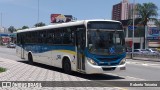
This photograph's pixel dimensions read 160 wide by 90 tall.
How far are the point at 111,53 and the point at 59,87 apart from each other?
5.30 metres

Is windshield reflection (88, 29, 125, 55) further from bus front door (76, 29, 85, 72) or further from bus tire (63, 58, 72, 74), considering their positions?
bus tire (63, 58, 72, 74)

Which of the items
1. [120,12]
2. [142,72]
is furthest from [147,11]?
[142,72]

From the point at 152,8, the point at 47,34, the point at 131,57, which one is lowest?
the point at 131,57

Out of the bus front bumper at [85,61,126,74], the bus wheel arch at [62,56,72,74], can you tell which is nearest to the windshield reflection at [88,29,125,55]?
the bus front bumper at [85,61,126,74]

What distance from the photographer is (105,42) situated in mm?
15719

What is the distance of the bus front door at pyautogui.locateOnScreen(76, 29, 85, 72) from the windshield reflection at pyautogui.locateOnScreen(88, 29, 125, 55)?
49cm

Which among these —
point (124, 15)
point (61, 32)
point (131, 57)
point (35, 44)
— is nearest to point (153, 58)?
point (131, 57)

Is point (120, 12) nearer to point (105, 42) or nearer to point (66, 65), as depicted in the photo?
point (66, 65)

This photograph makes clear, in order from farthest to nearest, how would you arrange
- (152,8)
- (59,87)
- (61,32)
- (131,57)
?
(152,8) → (131,57) → (61,32) → (59,87)

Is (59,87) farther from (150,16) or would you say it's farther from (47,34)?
(150,16)

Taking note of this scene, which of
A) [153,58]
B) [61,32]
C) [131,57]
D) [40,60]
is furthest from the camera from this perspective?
[131,57]

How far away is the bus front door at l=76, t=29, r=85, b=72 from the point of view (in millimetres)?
15941

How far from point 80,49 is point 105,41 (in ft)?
4.32

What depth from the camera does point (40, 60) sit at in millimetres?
22688
